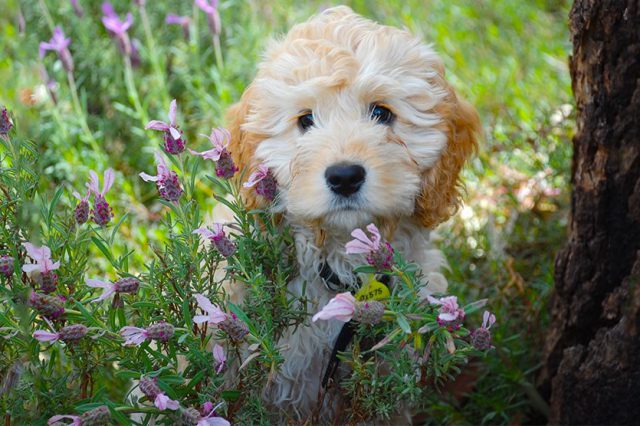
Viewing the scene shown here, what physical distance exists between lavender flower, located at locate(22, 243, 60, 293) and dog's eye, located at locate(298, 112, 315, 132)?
0.90 meters

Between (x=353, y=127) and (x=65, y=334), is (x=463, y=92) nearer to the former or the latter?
(x=353, y=127)

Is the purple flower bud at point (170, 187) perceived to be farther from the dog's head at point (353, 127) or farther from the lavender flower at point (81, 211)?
the dog's head at point (353, 127)

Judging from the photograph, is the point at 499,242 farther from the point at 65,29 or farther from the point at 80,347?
the point at 65,29

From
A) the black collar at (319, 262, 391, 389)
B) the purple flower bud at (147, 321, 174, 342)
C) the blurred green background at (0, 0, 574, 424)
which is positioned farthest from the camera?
the blurred green background at (0, 0, 574, 424)

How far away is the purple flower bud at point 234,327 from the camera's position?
2.15 m

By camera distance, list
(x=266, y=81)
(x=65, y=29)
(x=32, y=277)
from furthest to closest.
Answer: (x=65, y=29)
(x=266, y=81)
(x=32, y=277)

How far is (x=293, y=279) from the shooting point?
2.76 metres

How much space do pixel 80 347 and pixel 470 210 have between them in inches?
103

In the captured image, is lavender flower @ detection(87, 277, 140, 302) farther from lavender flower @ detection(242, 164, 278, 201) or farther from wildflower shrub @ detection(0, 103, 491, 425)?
lavender flower @ detection(242, 164, 278, 201)

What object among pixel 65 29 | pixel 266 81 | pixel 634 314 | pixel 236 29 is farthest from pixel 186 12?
pixel 634 314

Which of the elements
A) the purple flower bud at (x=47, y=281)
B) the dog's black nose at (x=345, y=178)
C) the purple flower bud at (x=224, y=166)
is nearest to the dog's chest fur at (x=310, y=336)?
the dog's black nose at (x=345, y=178)

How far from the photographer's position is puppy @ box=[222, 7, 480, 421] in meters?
2.47

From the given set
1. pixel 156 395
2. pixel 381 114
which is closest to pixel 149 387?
pixel 156 395

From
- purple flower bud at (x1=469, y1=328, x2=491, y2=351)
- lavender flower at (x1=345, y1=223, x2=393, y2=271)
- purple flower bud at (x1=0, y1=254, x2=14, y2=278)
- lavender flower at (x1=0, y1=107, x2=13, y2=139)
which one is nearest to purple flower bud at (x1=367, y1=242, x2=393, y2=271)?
lavender flower at (x1=345, y1=223, x2=393, y2=271)
